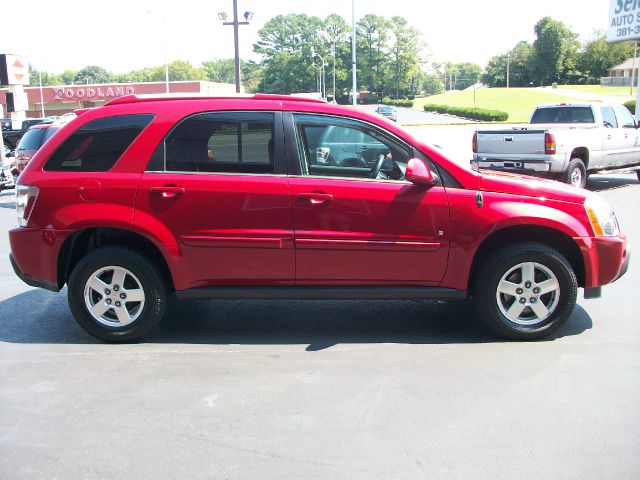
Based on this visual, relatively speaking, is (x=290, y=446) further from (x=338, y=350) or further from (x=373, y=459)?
(x=338, y=350)

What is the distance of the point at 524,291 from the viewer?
5117 mm

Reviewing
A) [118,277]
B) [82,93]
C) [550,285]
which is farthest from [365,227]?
[82,93]

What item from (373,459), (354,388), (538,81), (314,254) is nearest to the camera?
(373,459)

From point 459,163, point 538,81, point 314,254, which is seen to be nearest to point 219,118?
point 314,254

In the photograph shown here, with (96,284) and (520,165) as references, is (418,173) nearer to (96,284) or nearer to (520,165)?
(96,284)

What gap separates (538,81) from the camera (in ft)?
380

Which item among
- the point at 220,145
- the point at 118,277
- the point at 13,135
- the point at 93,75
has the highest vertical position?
the point at 93,75

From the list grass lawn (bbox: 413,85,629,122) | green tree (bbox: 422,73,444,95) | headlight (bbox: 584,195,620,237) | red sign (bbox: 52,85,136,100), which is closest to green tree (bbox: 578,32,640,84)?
grass lawn (bbox: 413,85,629,122)

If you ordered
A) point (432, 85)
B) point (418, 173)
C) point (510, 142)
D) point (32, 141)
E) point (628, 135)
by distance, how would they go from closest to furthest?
point (418, 173) → point (510, 142) → point (32, 141) → point (628, 135) → point (432, 85)

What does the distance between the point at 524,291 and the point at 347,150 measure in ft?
5.93

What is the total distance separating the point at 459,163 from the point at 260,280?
72.6 inches

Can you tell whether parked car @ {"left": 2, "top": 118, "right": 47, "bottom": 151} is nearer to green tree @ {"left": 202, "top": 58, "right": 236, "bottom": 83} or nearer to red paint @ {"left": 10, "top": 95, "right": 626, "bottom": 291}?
red paint @ {"left": 10, "top": 95, "right": 626, "bottom": 291}

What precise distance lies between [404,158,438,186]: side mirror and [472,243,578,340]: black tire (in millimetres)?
835

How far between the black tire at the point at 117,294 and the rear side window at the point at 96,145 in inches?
28.1
